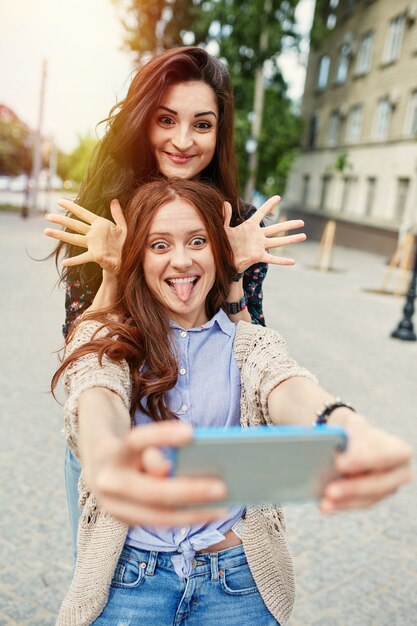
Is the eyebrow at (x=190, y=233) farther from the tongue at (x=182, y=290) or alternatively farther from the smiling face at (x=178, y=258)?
the tongue at (x=182, y=290)

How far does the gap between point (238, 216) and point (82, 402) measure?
1.14m

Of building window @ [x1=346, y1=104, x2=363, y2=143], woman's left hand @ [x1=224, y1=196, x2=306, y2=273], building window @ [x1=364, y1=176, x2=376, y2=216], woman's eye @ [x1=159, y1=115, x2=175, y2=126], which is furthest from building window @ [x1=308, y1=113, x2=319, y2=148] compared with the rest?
woman's left hand @ [x1=224, y1=196, x2=306, y2=273]

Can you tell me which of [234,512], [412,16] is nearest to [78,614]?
[234,512]

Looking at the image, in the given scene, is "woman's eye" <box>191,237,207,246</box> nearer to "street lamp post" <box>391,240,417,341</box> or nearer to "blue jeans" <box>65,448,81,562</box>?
"blue jeans" <box>65,448,81,562</box>

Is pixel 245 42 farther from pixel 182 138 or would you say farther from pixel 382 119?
pixel 182 138

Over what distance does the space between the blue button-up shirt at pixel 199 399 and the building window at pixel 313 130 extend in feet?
103

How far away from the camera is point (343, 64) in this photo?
28562 millimetres

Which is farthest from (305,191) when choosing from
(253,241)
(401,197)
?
(253,241)

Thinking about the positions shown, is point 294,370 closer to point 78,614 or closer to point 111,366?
point 111,366

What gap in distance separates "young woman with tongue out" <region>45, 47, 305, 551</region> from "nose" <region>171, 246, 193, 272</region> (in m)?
0.32

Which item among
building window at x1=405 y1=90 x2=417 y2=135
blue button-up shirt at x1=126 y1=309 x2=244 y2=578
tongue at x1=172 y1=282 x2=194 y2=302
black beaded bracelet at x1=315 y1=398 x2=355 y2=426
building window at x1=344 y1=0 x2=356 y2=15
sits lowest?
blue button-up shirt at x1=126 y1=309 x2=244 y2=578

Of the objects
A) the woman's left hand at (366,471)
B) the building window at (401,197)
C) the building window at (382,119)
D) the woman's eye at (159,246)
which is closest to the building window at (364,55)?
the building window at (382,119)

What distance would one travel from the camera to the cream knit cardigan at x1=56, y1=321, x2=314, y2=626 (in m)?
1.54

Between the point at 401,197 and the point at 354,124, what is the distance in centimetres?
598
